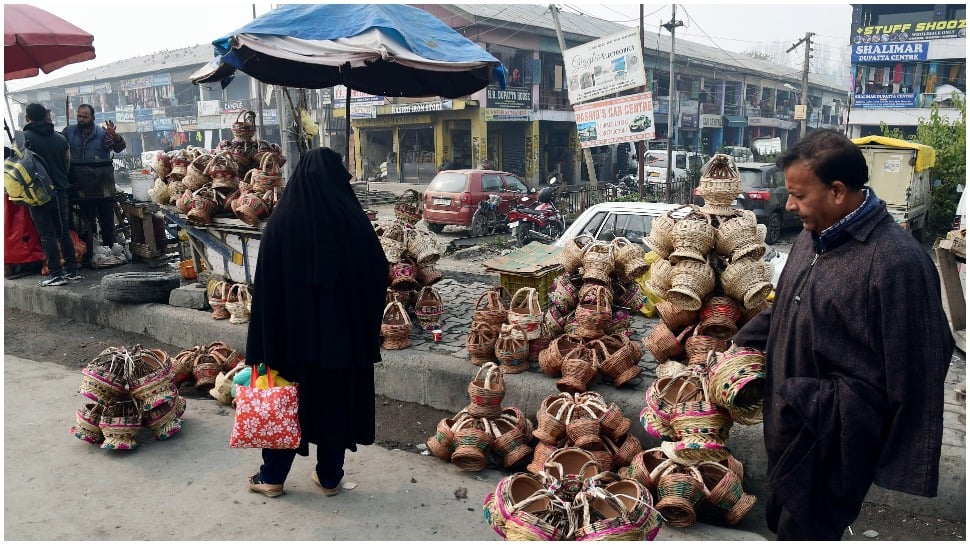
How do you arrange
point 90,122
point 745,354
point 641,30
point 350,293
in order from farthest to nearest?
point 641,30, point 90,122, point 350,293, point 745,354

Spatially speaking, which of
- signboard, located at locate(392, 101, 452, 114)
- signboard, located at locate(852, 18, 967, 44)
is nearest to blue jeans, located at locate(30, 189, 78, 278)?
signboard, located at locate(392, 101, 452, 114)

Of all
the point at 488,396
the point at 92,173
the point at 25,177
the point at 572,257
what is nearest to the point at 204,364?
the point at 488,396

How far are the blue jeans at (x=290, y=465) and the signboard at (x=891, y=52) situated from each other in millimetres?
33933

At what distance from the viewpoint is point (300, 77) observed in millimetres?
7328

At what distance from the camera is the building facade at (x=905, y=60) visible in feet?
94.4

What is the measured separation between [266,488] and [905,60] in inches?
1360

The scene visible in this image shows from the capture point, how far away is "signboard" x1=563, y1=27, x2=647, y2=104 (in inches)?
429

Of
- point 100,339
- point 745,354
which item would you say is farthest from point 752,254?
point 100,339

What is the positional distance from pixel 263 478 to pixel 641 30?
1491cm

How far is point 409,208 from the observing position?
20.8ft

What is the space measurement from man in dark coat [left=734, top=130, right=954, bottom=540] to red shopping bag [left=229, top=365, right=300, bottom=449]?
224 centimetres

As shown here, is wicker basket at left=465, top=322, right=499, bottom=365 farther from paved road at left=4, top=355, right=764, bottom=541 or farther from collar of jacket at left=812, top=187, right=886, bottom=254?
collar of jacket at left=812, top=187, right=886, bottom=254

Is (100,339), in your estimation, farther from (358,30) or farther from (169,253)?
(358,30)

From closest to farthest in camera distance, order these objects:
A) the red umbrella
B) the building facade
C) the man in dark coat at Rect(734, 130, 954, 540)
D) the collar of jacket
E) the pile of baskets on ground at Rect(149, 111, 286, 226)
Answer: the man in dark coat at Rect(734, 130, 954, 540) → the collar of jacket → the pile of baskets on ground at Rect(149, 111, 286, 226) → the red umbrella → the building facade
